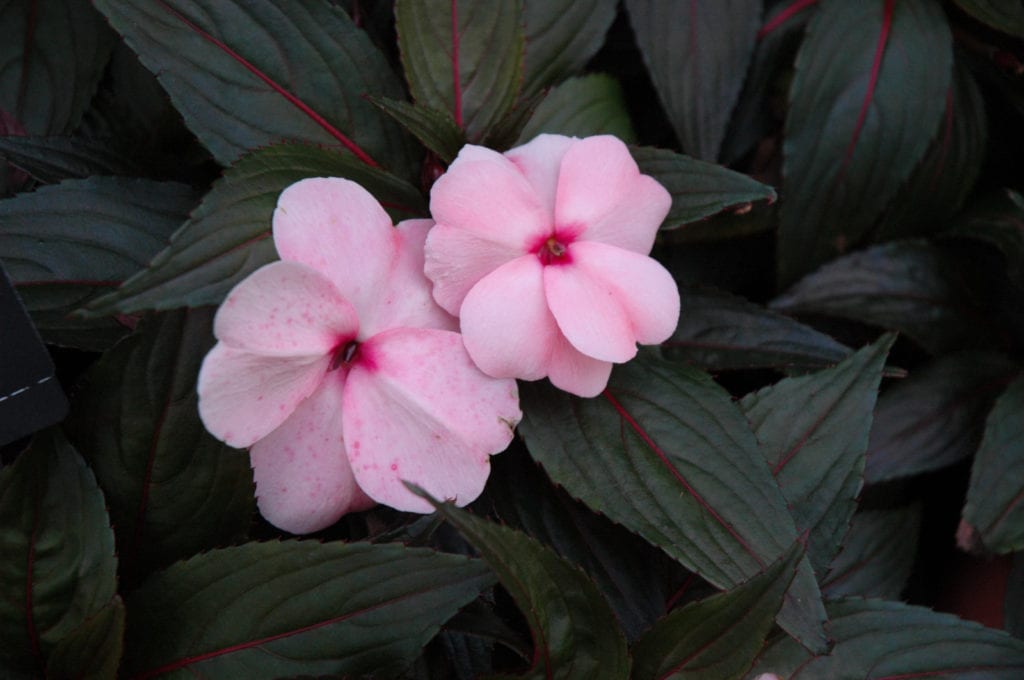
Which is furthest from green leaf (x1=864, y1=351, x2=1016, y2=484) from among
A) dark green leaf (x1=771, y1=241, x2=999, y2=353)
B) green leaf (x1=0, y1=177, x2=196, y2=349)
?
green leaf (x1=0, y1=177, x2=196, y2=349)

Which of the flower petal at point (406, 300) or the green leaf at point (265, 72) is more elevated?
the green leaf at point (265, 72)

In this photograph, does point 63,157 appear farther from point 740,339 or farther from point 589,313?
point 740,339

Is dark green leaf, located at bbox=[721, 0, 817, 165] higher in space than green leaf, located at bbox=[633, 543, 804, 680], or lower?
higher

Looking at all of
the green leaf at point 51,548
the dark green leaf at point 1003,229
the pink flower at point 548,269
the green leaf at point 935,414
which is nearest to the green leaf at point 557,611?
the pink flower at point 548,269

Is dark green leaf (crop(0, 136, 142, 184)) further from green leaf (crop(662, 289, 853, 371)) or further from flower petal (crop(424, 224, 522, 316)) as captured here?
green leaf (crop(662, 289, 853, 371))

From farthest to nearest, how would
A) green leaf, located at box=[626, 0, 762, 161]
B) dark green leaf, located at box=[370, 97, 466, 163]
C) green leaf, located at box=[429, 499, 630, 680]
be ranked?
green leaf, located at box=[626, 0, 762, 161], dark green leaf, located at box=[370, 97, 466, 163], green leaf, located at box=[429, 499, 630, 680]

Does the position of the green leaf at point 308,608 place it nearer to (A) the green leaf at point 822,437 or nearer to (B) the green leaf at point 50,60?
(A) the green leaf at point 822,437
